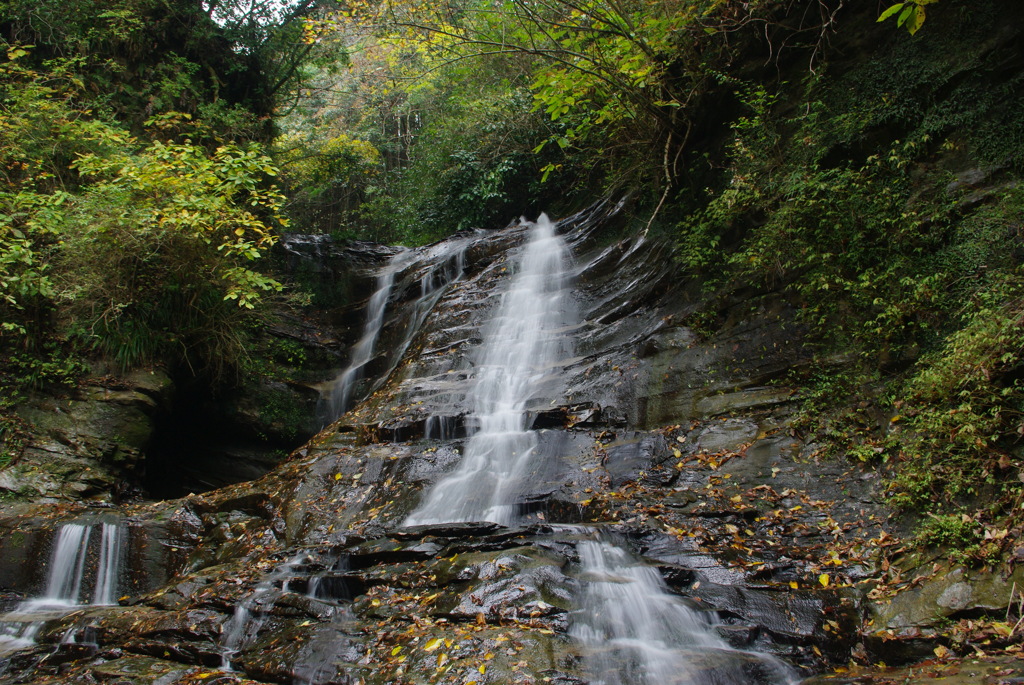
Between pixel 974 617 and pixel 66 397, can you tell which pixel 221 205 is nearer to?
pixel 66 397

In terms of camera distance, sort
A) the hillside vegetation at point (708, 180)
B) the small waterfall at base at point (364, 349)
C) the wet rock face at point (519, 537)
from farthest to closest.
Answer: the small waterfall at base at point (364, 349) < the hillside vegetation at point (708, 180) < the wet rock face at point (519, 537)

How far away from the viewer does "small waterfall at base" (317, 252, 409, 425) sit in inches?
466

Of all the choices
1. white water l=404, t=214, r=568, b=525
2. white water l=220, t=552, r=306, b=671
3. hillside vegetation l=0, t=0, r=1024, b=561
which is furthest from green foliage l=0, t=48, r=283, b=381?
white water l=220, t=552, r=306, b=671

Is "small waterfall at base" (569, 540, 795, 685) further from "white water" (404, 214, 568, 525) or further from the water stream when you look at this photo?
"white water" (404, 214, 568, 525)

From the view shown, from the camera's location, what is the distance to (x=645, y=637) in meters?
4.25

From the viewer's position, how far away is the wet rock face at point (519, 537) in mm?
4191

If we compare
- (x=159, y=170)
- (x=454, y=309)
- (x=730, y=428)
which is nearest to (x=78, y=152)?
(x=159, y=170)

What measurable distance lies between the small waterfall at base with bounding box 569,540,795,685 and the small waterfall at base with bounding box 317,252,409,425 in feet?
26.0

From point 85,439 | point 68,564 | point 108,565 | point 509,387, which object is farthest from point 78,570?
point 509,387

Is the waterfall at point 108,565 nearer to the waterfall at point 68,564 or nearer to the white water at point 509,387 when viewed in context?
the waterfall at point 68,564

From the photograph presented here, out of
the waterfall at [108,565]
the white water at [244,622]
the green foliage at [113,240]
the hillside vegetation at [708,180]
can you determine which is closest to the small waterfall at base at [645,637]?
the hillside vegetation at [708,180]

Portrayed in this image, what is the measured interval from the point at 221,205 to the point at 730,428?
7714mm

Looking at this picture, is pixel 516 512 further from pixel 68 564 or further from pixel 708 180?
pixel 708 180

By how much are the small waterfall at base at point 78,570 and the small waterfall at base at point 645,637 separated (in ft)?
16.9
